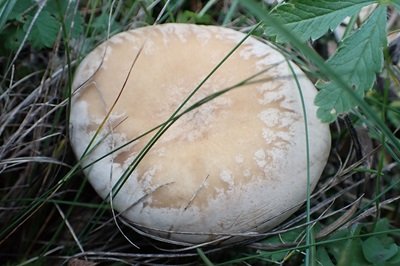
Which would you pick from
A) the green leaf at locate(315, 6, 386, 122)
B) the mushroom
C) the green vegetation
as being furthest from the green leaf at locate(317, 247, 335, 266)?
the green leaf at locate(315, 6, 386, 122)

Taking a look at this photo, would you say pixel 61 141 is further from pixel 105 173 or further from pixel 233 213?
pixel 233 213

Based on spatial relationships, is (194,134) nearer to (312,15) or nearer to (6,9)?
(312,15)

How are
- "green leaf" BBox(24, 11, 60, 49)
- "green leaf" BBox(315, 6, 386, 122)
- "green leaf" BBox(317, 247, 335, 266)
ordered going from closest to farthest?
"green leaf" BBox(315, 6, 386, 122) < "green leaf" BBox(317, 247, 335, 266) < "green leaf" BBox(24, 11, 60, 49)

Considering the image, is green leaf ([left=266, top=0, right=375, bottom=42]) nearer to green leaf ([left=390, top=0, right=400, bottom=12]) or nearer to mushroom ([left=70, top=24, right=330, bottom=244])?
green leaf ([left=390, top=0, right=400, bottom=12])

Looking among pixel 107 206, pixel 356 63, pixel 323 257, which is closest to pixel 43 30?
pixel 107 206

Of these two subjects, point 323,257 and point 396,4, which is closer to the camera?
point 396,4

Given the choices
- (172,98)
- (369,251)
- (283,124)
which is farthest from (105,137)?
(369,251)

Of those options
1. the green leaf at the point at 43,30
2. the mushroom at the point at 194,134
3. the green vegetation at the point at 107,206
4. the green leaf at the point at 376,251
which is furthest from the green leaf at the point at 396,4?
the green leaf at the point at 43,30

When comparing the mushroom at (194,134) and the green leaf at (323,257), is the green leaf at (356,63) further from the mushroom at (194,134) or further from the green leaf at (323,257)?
the green leaf at (323,257)
